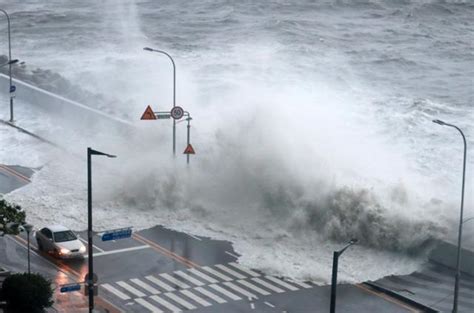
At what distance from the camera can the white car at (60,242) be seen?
1383 inches

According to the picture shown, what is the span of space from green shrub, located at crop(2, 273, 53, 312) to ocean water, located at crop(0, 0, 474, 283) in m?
9.62

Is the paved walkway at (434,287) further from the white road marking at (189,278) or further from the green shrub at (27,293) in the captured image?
the green shrub at (27,293)

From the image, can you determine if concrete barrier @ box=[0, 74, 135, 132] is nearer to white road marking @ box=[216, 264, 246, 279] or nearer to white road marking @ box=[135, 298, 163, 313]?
white road marking @ box=[216, 264, 246, 279]

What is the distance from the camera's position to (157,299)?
103 ft

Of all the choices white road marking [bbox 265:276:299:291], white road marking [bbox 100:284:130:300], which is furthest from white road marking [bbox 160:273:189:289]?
white road marking [bbox 265:276:299:291]

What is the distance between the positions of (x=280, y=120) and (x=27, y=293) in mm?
22470

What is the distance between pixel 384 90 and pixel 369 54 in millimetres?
17003

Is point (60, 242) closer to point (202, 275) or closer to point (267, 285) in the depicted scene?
point (202, 275)

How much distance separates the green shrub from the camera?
93.1 ft

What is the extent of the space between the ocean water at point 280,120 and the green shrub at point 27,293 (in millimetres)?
9620

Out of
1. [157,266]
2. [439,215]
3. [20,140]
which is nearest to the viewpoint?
[157,266]

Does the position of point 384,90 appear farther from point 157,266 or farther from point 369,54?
point 157,266

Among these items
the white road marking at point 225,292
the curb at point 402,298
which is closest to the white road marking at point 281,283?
the white road marking at point 225,292

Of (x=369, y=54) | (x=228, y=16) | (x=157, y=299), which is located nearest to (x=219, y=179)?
(x=157, y=299)
